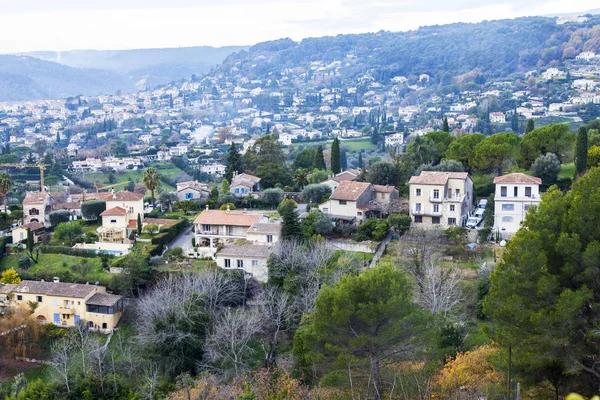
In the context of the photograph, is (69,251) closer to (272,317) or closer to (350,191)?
(272,317)

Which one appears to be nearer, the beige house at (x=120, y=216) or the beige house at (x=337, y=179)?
the beige house at (x=120, y=216)

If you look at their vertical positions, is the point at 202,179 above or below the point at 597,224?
below

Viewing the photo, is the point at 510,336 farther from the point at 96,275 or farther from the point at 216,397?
the point at 96,275

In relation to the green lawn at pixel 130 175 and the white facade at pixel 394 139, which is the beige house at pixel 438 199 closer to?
the green lawn at pixel 130 175

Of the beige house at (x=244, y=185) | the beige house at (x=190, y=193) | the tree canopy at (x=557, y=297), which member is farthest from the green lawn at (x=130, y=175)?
the tree canopy at (x=557, y=297)

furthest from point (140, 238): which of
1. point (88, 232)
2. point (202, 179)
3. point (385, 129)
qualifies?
point (385, 129)

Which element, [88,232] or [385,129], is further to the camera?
[385,129]

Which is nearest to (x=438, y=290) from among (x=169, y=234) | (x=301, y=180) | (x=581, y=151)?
(x=581, y=151)
